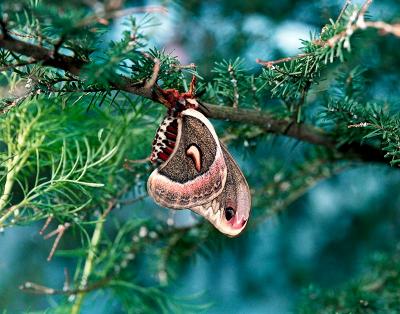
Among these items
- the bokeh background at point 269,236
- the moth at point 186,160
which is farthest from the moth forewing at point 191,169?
the bokeh background at point 269,236

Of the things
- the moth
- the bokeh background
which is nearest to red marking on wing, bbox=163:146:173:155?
the moth

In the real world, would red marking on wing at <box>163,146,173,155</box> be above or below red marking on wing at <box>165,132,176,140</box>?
below

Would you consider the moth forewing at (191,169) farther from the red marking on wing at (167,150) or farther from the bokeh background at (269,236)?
the bokeh background at (269,236)

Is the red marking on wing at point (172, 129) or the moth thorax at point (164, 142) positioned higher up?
the red marking on wing at point (172, 129)

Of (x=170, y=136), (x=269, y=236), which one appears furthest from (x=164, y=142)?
(x=269, y=236)

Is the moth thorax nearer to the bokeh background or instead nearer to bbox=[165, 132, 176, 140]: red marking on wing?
bbox=[165, 132, 176, 140]: red marking on wing

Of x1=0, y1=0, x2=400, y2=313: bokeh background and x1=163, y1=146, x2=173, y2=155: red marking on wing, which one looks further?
x1=0, y1=0, x2=400, y2=313: bokeh background
